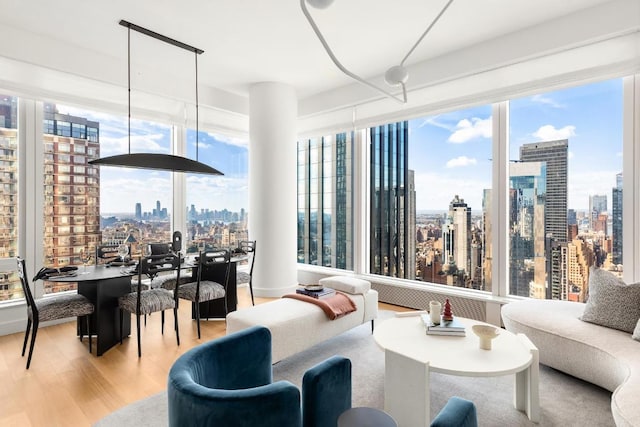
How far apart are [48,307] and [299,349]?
6.81 feet

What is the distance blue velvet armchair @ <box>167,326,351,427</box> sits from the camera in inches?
42.0

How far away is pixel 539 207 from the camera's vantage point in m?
3.53

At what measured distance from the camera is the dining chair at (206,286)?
134 inches

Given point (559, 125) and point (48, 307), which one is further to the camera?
point (559, 125)

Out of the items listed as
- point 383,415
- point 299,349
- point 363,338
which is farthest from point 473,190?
point 383,415

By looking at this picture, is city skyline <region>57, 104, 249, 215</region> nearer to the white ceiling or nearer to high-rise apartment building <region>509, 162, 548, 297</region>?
the white ceiling

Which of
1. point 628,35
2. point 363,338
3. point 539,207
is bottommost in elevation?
point 363,338

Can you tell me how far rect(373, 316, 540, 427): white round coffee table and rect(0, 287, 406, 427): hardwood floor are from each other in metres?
1.64

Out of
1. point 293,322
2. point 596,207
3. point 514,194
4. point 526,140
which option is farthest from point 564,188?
point 293,322

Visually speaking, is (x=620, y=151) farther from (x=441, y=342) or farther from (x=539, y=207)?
(x=441, y=342)

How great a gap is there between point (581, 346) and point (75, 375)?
363cm

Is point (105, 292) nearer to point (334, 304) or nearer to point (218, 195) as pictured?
point (334, 304)

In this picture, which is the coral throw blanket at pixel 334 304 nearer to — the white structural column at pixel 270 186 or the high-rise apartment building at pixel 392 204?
the high-rise apartment building at pixel 392 204

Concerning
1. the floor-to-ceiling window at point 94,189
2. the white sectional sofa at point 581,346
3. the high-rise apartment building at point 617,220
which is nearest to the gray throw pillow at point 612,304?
the white sectional sofa at point 581,346
